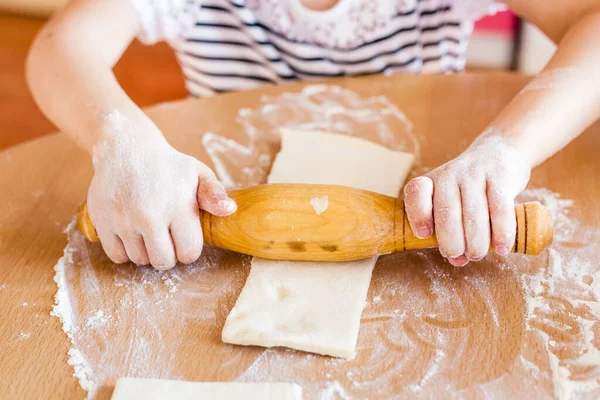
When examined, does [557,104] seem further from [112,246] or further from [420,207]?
[112,246]

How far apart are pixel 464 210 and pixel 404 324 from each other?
0.13 meters

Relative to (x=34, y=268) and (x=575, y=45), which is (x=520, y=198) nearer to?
(x=575, y=45)

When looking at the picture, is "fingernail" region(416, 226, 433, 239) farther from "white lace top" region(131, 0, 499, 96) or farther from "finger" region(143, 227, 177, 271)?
"white lace top" region(131, 0, 499, 96)

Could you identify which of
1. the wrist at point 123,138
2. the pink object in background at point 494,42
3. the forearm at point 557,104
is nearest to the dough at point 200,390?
the wrist at point 123,138

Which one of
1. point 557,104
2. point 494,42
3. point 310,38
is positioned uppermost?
point 557,104

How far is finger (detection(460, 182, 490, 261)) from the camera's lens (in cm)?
69

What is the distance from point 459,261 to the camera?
2.36ft

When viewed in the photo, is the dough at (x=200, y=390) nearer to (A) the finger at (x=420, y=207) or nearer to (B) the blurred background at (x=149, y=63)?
(A) the finger at (x=420, y=207)

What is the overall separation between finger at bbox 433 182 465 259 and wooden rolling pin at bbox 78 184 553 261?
1.1 inches

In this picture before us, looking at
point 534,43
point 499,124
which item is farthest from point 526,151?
point 534,43

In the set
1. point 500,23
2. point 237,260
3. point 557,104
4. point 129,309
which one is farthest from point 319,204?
point 500,23

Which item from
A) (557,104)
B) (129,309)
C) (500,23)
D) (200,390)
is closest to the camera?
(200,390)

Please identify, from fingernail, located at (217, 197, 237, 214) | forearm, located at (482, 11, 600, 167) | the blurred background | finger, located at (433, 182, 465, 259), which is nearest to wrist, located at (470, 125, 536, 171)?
forearm, located at (482, 11, 600, 167)

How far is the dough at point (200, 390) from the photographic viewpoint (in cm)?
61
